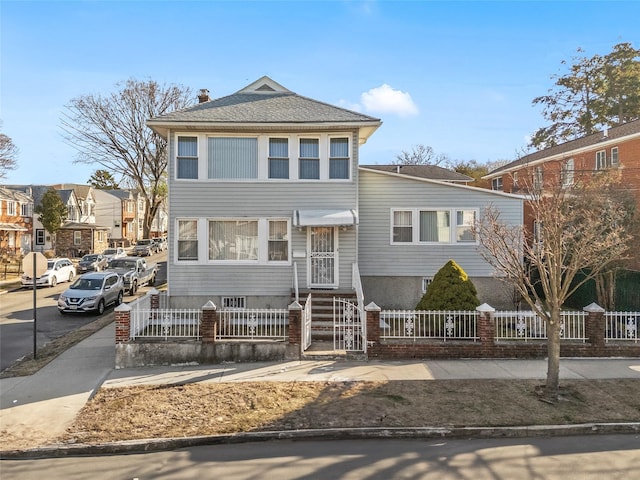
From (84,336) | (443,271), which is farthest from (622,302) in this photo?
(84,336)

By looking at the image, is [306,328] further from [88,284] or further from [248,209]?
[88,284]

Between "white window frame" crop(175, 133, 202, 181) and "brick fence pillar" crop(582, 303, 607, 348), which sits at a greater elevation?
"white window frame" crop(175, 133, 202, 181)

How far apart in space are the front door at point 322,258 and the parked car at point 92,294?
9.93 metres

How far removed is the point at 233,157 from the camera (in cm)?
1475

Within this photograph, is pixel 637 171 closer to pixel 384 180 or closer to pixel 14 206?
pixel 384 180

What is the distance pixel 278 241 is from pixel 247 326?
4.21 m

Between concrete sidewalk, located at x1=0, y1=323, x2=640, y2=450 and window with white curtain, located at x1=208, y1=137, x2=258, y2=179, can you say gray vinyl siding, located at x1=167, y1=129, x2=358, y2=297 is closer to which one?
window with white curtain, located at x1=208, y1=137, x2=258, y2=179

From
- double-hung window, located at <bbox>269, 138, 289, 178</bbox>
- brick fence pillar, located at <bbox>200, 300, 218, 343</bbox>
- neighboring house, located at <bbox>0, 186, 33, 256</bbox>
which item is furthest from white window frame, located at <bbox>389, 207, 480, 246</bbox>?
neighboring house, located at <bbox>0, 186, 33, 256</bbox>

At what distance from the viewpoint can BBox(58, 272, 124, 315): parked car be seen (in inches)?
708

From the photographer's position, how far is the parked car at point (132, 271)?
23.1 meters

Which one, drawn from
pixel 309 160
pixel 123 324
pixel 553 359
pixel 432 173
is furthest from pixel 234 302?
pixel 432 173

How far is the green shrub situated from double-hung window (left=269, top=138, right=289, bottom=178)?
20.6 feet

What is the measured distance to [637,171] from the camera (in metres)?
23.3

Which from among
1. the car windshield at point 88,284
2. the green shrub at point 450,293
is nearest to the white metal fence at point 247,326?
the green shrub at point 450,293
